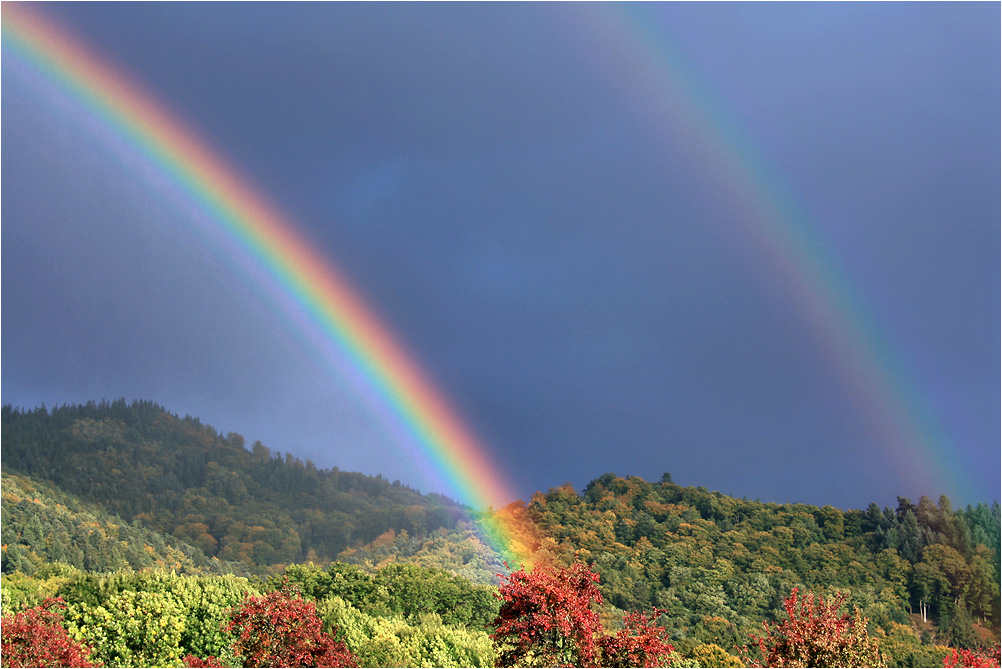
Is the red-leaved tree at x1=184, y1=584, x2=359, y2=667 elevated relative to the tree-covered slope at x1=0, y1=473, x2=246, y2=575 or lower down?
lower down

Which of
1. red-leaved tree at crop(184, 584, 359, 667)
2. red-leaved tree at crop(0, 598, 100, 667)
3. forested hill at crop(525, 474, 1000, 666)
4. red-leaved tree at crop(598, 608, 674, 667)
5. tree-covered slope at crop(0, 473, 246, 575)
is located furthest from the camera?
tree-covered slope at crop(0, 473, 246, 575)

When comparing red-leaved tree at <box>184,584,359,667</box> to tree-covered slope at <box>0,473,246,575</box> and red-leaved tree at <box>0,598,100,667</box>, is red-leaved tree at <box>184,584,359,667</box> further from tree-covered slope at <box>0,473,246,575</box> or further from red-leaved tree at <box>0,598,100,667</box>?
tree-covered slope at <box>0,473,246,575</box>

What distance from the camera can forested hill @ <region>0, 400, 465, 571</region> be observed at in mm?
74312

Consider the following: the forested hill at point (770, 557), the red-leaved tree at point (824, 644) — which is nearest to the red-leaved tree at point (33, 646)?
the red-leaved tree at point (824, 644)

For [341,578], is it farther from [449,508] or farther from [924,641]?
[449,508]

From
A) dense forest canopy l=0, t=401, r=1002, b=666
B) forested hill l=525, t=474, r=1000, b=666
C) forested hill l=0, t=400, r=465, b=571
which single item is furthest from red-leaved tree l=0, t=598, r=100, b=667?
forested hill l=0, t=400, r=465, b=571

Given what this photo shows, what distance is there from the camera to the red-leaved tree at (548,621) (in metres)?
12.2

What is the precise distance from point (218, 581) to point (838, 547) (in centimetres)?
4608

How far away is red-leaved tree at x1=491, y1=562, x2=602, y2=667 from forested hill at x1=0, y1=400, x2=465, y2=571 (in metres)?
59.5

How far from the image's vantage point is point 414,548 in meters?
66.4

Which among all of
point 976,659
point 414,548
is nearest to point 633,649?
point 976,659

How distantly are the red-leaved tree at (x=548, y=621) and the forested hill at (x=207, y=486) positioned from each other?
59.5 metres

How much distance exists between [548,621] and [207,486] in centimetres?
8328

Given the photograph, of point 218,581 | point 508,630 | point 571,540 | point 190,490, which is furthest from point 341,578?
point 190,490
